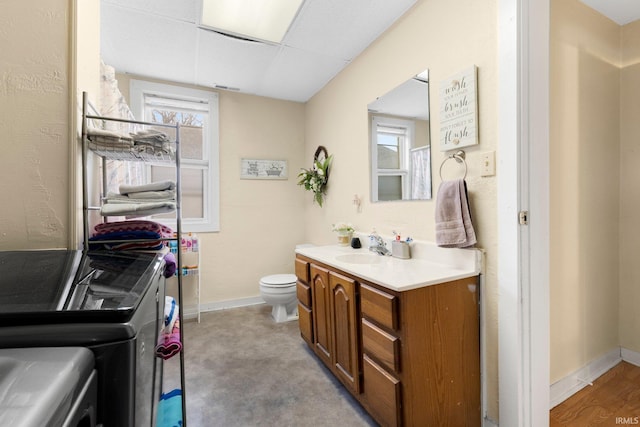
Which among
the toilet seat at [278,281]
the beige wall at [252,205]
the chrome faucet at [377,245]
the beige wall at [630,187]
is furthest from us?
the beige wall at [252,205]

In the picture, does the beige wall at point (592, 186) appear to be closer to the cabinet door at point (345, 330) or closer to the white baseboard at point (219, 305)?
the cabinet door at point (345, 330)

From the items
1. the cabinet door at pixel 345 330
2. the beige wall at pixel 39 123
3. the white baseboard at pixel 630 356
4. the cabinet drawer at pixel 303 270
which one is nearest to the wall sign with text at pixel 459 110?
the cabinet door at pixel 345 330

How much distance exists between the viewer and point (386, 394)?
4.14 ft

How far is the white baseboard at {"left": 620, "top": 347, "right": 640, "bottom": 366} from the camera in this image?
1.85 m

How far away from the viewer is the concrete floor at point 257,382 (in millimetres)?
1496

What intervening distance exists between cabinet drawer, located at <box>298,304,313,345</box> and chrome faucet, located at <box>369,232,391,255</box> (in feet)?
2.19

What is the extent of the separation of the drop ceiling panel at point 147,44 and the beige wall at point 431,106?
1.33 m

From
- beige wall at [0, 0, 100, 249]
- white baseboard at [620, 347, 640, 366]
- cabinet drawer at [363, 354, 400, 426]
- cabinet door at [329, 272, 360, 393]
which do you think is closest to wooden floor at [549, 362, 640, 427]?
white baseboard at [620, 347, 640, 366]

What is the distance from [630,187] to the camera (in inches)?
73.5

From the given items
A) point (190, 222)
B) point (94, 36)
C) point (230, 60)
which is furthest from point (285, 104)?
point (94, 36)

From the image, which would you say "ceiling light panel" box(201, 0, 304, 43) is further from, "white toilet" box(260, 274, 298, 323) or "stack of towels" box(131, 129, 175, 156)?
"white toilet" box(260, 274, 298, 323)

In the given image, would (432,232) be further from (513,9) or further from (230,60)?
(230,60)

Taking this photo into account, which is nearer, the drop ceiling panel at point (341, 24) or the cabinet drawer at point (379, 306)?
the cabinet drawer at point (379, 306)

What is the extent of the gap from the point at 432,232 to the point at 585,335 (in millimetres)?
1141
